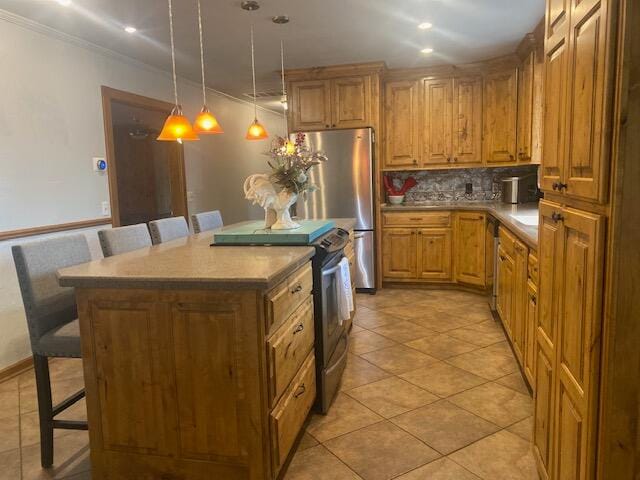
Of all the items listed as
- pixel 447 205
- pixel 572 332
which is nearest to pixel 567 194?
pixel 572 332

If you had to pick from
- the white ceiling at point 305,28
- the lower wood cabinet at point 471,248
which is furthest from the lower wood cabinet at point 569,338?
the lower wood cabinet at point 471,248

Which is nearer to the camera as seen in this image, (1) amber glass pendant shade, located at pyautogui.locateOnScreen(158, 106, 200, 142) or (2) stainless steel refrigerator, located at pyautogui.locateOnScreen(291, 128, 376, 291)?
(1) amber glass pendant shade, located at pyautogui.locateOnScreen(158, 106, 200, 142)

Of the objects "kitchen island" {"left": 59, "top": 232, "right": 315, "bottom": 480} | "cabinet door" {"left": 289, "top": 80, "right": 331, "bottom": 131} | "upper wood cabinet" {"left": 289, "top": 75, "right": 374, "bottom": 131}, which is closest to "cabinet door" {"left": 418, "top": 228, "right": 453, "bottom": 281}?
"upper wood cabinet" {"left": 289, "top": 75, "right": 374, "bottom": 131}

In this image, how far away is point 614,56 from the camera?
1.12 metres

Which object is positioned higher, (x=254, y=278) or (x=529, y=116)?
(x=529, y=116)

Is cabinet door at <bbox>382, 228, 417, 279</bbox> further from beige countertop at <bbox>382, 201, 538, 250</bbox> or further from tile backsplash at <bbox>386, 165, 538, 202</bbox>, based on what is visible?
tile backsplash at <bbox>386, 165, 538, 202</bbox>

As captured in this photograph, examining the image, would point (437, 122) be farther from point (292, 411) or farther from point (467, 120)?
point (292, 411)

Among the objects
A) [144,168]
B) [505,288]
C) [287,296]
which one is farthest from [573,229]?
[144,168]

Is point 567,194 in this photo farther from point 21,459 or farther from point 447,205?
point 447,205

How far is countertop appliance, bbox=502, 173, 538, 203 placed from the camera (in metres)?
4.80

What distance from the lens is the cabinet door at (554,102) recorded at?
152cm

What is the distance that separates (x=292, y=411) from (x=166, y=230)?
1614 millimetres

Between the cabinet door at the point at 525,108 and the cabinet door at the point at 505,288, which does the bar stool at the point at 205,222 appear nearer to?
the cabinet door at the point at 505,288

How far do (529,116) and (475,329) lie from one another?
84.5 inches
